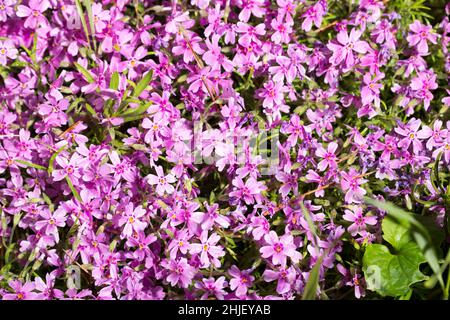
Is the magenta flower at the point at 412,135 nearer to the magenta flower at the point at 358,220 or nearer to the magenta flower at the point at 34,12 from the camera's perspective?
the magenta flower at the point at 358,220

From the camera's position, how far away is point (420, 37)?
2467 mm

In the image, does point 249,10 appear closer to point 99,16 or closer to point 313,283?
point 99,16

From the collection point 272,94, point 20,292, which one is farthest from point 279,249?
point 20,292

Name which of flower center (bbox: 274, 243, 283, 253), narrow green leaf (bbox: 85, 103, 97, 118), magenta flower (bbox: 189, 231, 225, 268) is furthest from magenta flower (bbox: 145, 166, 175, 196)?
flower center (bbox: 274, 243, 283, 253)

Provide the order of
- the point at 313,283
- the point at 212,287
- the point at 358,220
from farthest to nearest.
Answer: the point at 358,220 → the point at 212,287 → the point at 313,283

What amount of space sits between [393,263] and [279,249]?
428 mm

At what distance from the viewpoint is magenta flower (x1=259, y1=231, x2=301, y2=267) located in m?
2.14

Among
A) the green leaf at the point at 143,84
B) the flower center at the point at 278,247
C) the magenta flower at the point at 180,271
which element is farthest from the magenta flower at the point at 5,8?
the flower center at the point at 278,247

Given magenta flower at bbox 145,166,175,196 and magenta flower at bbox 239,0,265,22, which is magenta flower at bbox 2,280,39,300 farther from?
magenta flower at bbox 239,0,265,22

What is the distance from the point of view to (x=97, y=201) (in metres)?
2.22

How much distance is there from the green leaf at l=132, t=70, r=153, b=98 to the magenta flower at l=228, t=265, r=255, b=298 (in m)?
0.77

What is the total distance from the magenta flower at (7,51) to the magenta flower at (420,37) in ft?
5.52

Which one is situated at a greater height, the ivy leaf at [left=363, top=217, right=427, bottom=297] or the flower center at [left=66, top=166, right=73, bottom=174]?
the flower center at [left=66, top=166, right=73, bottom=174]
